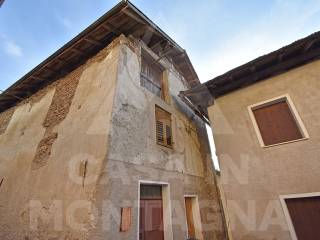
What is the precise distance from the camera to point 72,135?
5.27 m

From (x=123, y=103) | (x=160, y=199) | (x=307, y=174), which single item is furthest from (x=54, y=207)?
(x=307, y=174)

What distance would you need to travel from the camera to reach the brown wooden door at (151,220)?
4.57 meters

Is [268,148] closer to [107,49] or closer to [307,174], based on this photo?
[307,174]

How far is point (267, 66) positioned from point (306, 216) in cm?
420

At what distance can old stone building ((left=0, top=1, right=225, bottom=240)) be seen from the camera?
13.4ft

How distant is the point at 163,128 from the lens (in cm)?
664

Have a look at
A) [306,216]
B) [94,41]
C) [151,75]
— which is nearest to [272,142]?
[306,216]

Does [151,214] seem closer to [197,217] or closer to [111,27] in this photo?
[197,217]

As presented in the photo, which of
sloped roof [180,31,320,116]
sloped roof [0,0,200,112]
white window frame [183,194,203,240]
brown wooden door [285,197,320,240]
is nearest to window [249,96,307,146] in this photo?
sloped roof [180,31,320,116]

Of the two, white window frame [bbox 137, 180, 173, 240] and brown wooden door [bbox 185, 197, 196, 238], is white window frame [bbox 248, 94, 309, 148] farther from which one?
brown wooden door [bbox 185, 197, 196, 238]

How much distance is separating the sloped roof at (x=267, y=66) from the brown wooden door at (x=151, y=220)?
13.6 ft

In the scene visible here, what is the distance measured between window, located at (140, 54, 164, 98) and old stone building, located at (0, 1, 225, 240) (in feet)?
0.21

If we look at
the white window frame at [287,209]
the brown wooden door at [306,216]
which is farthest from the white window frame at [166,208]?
the brown wooden door at [306,216]

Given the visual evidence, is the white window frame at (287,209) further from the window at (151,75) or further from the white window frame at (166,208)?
the window at (151,75)
